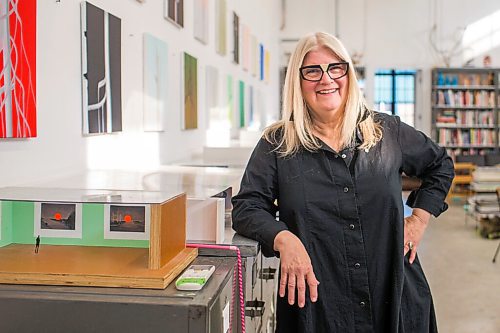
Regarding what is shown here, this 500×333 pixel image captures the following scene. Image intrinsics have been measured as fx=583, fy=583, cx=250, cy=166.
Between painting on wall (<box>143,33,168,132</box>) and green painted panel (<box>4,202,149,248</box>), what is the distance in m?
1.82

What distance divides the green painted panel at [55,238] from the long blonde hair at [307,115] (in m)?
0.58

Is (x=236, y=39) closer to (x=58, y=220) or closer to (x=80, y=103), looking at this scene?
(x=80, y=103)

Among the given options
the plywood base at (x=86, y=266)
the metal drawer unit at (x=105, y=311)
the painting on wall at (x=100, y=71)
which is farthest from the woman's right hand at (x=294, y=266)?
the painting on wall at (x=100, y=71)

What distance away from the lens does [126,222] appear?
1.44m

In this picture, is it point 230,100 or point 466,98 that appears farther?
point 466,98

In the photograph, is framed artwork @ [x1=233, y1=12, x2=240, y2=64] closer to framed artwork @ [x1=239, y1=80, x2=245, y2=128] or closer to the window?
framed artwork @ [x1=239, y1=80, x2=245, y2=128]

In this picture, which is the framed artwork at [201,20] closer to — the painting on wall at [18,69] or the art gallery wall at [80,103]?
the art gallery wall at [80,103]

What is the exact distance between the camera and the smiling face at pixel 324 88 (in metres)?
1.77

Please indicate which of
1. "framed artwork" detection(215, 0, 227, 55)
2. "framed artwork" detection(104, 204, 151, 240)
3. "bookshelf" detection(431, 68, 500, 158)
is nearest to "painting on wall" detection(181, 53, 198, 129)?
"framed artwork" detection(215, 0, 227, 55)

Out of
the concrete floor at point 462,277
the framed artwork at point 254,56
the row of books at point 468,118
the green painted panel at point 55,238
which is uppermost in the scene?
the framed artwork at point 254,56

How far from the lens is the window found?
12016 mm

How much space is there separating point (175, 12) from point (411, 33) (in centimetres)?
893

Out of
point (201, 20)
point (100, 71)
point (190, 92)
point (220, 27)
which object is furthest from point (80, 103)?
point (220, 27)

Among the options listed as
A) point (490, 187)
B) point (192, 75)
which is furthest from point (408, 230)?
point (490, 187)
